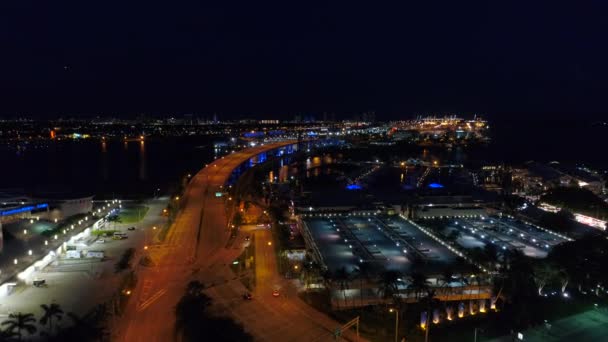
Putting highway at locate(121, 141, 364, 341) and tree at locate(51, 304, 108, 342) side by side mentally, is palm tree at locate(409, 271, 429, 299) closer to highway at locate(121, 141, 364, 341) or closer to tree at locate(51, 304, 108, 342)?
highway at locate(121, 141, 364, 341)

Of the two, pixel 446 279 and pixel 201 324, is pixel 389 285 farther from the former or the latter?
pixel 201 324

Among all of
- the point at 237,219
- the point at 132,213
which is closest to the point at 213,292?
the point at 237,219

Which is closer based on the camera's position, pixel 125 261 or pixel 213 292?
pixel 213 292

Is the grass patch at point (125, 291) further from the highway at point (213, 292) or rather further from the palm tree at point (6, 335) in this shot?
the palm tree at point (6, 335)

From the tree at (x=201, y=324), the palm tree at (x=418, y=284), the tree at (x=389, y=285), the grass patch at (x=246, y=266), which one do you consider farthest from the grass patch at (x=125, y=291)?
the palm tree at (x=418, y=284)

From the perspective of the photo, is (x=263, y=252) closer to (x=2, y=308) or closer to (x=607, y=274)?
(x=2, y=308)

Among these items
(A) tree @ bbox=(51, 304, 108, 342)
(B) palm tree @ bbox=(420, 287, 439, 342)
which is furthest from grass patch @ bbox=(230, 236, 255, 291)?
(B) palm tree @ bbox=(420, 287, 439, 342)

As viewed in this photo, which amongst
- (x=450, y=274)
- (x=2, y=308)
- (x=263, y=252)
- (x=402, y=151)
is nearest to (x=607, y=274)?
(x=450, y=274)

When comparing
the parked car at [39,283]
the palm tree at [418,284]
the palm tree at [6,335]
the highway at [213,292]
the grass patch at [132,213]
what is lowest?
the highway at [213,292]
